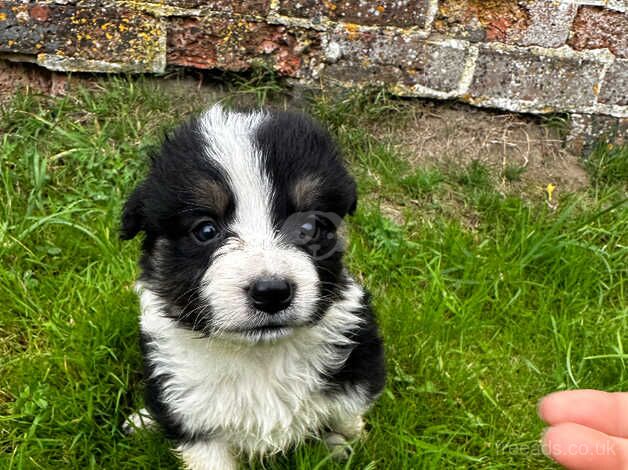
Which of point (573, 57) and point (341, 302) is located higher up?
point (573, 57)

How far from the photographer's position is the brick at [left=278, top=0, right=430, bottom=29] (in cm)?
386

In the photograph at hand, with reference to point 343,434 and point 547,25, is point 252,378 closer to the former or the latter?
point 343,434

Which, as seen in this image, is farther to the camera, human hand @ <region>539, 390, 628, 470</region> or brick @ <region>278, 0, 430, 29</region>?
brick @ <region>278, 0, 430, 29</region>

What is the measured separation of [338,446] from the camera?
Answer: 8.57 ft

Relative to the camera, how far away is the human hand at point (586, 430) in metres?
1.60

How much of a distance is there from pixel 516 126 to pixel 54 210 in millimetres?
2976

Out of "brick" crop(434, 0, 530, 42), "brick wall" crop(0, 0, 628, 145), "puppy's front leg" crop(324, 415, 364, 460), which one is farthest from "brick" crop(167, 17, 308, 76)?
"puppy's front leg" crop(324, 415, 364, 460)

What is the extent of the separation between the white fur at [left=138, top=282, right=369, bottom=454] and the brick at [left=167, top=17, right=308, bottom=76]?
213 centimetres

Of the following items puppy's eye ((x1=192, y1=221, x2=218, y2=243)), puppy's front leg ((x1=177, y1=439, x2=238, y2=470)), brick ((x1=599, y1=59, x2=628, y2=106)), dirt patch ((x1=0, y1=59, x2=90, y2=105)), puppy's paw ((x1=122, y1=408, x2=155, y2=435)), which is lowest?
puppy's paw ((x1=122, y1=408, x2=155, y2=435))

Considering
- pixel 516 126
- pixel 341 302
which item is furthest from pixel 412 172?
pixel 341 302

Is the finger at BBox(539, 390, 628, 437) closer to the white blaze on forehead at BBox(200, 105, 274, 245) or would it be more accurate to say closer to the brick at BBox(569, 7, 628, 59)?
the white blaze on forehead at BBox(200, 105, 274, 245)

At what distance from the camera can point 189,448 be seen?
7.91 ft

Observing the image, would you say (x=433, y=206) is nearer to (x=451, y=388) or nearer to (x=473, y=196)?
(x=473, y=196)

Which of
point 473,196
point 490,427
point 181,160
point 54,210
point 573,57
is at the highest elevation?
point 573,57
